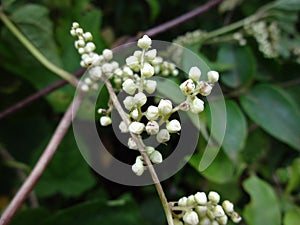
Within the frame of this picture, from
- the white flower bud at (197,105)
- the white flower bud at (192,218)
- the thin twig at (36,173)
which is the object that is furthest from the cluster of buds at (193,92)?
the thin twig at (36,173)

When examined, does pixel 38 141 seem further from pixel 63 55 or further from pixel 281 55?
pixel 281 55

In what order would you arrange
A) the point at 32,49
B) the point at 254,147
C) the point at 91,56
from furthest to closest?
the point at 254,147 → the point at 32,49 → the point at 91,56

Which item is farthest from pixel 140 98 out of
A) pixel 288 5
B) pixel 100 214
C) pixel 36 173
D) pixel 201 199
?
pixel 288 5

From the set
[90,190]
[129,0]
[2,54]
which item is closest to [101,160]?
[90,190]

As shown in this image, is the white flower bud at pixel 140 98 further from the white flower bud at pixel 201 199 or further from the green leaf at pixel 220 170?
the green leaf at pixel 220 170

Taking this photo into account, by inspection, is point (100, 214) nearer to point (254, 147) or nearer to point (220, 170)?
point (220, 170)
